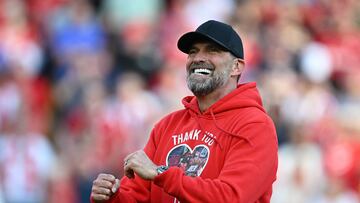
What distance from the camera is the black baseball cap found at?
21.5 feet

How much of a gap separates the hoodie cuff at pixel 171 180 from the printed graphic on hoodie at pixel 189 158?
0.31 m

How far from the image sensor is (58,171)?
12586 mm

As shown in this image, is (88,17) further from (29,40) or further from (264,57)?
(264,57)

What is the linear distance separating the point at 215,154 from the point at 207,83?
437 millimetres

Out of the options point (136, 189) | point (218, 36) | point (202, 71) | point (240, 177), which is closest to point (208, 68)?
point (202, 71)

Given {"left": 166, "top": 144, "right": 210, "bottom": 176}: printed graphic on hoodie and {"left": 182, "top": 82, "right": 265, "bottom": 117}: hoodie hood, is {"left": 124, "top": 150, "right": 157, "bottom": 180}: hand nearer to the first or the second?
{"left": 166, "top": 144, "right": 210, "bottom": 176}: printed graphic on hoodie

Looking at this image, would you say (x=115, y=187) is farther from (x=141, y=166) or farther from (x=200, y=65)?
(x=200, y=65)

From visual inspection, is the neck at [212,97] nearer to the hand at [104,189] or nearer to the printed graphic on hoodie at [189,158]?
the printed graphic on hoodie at [189,158]

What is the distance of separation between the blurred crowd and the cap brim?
4.84 metres

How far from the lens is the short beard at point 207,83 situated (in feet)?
21.7

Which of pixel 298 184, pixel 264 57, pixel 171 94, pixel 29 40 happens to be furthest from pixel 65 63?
pixel 298 184

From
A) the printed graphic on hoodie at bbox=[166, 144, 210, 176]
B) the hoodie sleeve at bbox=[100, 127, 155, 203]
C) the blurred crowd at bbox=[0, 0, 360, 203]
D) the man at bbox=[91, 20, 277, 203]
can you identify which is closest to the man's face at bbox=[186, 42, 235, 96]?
the man at bbox=[91, 20, 277, 203]

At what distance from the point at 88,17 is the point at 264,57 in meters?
2.44

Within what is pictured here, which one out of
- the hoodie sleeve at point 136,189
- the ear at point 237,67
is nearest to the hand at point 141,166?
the hoodie sleeve at point 136,189
